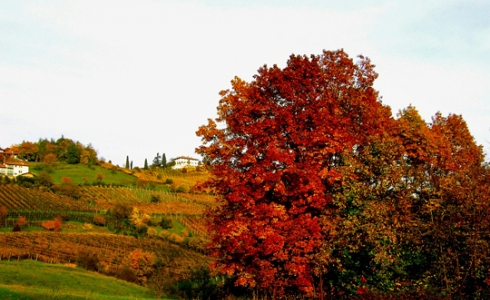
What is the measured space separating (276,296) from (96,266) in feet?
128

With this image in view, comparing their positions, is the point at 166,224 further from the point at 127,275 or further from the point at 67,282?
the point at 67,282

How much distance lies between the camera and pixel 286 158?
2561 cm

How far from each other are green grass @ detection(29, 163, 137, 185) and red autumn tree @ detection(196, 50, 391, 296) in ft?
422

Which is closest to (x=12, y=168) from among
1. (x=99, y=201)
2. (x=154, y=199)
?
(x=99, y=201)

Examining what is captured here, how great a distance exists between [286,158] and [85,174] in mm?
149818

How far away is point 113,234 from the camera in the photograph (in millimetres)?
90500

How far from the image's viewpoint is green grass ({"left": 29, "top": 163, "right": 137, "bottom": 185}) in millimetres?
154125

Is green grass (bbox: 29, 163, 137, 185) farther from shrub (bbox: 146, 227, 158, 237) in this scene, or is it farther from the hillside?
shrub (bbox: 146, 227, 158, 237)

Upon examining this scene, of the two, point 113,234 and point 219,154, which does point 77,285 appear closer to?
point 219,154

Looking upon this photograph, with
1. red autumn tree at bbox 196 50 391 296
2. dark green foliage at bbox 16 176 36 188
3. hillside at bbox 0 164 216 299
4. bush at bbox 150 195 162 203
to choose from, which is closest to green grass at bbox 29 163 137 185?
hillside at bbox 0 164 216 299

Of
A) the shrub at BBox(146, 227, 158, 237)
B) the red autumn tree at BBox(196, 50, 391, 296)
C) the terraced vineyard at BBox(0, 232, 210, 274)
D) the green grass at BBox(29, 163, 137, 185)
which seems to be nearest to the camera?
the red autumn tree at BBox(196, 50, 391, 296)

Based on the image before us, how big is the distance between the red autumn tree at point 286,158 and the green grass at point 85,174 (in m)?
128

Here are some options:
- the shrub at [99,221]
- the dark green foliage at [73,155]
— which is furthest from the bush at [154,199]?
the dark green foliage at [73,155]

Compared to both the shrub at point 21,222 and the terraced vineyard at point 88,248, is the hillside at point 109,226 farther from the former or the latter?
the shrub at point 21,222
